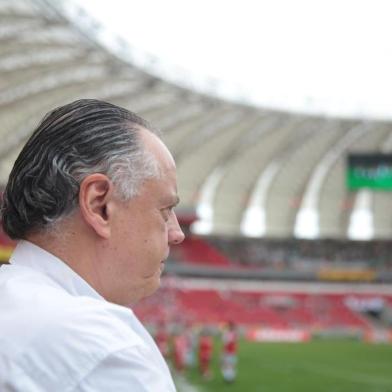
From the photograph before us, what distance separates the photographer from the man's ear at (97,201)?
1.40 metres

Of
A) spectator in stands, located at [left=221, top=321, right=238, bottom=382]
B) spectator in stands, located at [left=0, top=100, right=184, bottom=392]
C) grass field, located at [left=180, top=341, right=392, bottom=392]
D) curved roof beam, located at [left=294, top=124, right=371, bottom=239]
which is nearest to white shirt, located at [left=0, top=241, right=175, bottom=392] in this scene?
spectator in stands, located at [left=0, top=100, right=184, bottom=392]

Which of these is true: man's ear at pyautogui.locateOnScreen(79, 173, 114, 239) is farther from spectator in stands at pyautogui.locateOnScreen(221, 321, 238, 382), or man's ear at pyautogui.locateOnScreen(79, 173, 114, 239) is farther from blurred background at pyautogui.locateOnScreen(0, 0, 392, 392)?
spectator in stands at pyautogui.locateOnScreen(221, 321, 238, 382)

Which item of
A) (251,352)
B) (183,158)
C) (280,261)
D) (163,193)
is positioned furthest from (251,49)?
(163,193)

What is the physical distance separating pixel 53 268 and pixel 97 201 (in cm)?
15

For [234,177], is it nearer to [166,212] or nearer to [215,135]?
[215,135]

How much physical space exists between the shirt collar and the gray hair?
65 mm

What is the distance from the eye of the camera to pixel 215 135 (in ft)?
133

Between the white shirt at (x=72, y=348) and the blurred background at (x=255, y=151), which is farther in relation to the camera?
the blurred background at (x=255, y=151)

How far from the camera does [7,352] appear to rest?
115 centimetres

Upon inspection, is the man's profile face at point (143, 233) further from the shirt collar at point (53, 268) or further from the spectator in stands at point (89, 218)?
the shirt collar at point (53, 268)

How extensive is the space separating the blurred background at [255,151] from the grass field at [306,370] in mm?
91

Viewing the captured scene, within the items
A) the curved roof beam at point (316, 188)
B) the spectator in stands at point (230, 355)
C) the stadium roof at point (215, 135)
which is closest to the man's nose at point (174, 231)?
the spectator in stands at point (230, 355)

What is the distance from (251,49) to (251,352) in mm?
15398

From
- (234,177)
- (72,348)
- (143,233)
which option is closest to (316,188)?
(234,177)
